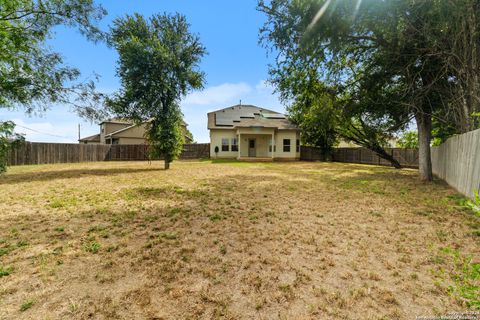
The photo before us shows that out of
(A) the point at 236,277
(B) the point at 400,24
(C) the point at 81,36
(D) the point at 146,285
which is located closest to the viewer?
(D) the point at 146,285

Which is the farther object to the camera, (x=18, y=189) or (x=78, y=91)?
(x=78, y=91)

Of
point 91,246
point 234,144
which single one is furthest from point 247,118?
point 91,246

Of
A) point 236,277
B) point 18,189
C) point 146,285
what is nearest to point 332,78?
point 236,277

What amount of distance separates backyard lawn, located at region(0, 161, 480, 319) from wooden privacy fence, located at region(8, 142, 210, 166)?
13902mm

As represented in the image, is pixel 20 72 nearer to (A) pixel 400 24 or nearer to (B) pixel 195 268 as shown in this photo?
(B) pixel 195 268

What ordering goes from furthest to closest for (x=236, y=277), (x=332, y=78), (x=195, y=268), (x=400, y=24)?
(x=332, y=78) < (x=400, y=24) < (x=195, y=268) < (x=236, y=277)

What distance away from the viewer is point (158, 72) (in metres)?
13.5

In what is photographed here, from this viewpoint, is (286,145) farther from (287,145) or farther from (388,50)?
(388,50)

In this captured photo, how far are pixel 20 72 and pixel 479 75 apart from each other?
13800mm

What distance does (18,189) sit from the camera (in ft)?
24.4

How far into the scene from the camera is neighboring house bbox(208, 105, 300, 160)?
22.2 meters

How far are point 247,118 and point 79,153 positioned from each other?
57.9 ft

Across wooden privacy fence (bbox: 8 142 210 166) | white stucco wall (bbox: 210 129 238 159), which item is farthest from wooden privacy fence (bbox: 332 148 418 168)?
wooden privacy fence (bbox: 8 142 210 166)

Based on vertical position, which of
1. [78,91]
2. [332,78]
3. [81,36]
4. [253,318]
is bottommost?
[253,318]
